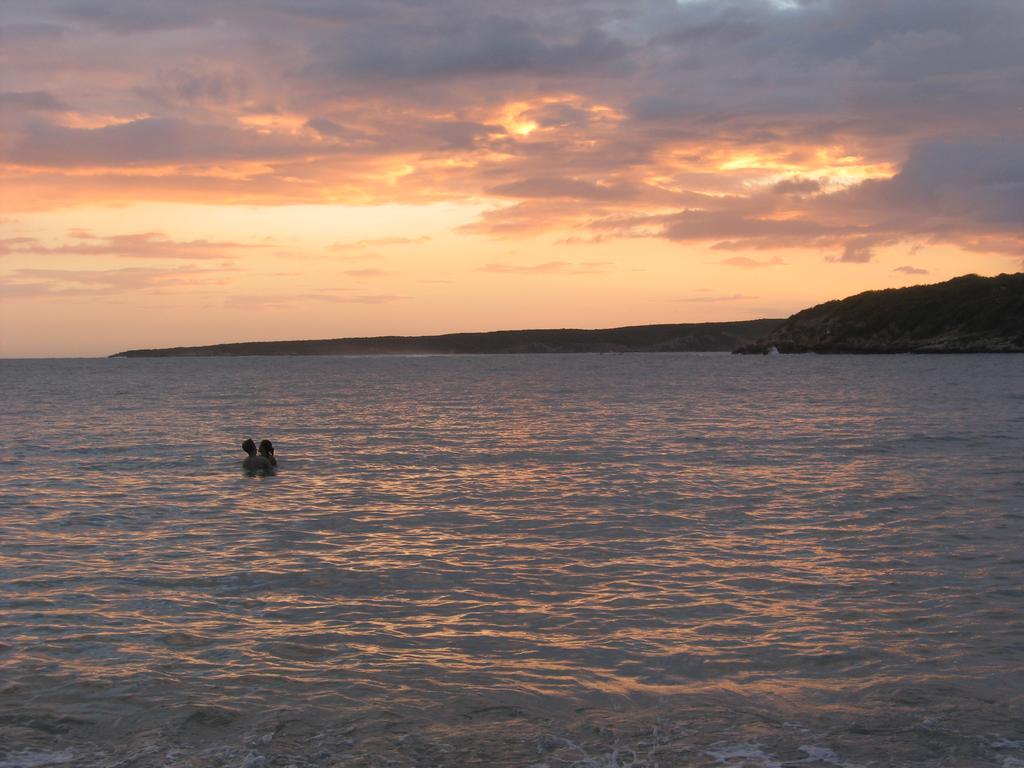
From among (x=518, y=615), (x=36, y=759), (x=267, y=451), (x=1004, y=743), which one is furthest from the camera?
(x=267, y=451)

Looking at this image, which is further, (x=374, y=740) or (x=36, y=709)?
(x=36, y=709)

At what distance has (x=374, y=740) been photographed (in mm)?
8508

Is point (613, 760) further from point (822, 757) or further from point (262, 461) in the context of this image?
point (262, 461)

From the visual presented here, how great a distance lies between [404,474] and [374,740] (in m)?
19.9

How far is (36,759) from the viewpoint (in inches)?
318

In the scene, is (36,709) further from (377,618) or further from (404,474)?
(404,474)

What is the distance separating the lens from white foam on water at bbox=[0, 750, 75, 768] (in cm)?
798

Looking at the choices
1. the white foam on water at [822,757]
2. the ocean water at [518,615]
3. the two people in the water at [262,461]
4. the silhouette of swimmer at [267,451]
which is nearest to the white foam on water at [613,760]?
the ocean water at [518,615]

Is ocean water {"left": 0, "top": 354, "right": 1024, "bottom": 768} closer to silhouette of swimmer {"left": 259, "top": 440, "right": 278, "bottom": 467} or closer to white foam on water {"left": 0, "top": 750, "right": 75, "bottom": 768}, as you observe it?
Answer: white foam on water {"left": 0, "top": 750, "right": 75, "bottom": 768}

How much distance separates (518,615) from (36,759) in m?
6.16

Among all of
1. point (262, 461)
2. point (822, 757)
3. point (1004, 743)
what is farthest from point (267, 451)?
point (1004, 743)

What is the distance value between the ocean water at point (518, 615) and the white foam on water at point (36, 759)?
0.09 ft

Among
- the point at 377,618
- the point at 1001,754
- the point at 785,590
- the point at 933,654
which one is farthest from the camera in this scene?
the point at 785,590

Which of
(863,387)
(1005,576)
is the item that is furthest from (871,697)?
(863,387)
